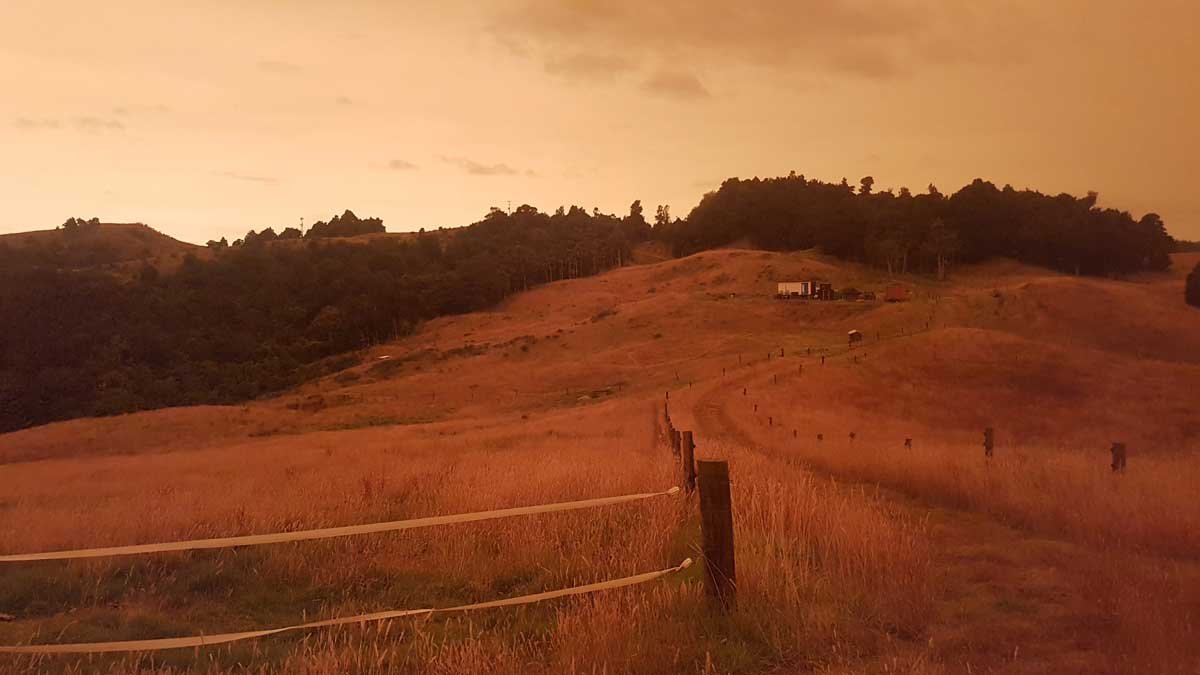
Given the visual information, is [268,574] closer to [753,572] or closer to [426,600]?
[426,600]

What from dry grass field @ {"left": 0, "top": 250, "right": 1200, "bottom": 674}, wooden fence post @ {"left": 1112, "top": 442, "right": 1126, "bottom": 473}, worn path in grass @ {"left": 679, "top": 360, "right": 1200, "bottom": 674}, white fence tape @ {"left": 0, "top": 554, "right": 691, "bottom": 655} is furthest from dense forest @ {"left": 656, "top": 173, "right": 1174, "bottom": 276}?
white fence tape @ {"left": 0, "top": 554, "right": 691, "bottom": 655}

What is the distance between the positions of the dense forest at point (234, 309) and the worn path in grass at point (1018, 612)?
304 feet

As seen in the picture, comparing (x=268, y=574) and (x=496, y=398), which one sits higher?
(x=268, y=574)

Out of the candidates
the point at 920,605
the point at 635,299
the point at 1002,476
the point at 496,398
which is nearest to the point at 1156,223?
the point at 635,299

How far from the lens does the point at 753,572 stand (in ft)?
22.0

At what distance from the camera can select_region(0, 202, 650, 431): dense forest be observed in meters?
94.1

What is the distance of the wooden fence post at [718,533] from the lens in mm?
6258

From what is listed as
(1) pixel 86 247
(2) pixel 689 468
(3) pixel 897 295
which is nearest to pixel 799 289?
(3) pixel 897 295

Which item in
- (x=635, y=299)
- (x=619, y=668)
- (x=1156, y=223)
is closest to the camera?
(x=619, y=668)

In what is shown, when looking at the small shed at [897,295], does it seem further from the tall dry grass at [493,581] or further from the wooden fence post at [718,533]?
the wooden fence post at [718,533]

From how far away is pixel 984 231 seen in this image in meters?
118

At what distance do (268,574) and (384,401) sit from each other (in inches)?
2417

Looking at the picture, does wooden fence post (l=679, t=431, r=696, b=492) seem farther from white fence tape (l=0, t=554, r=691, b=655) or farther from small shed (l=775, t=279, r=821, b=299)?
small shed (l=775, t=279, r=821, b=299)

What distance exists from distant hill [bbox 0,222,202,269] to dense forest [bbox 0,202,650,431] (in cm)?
964
